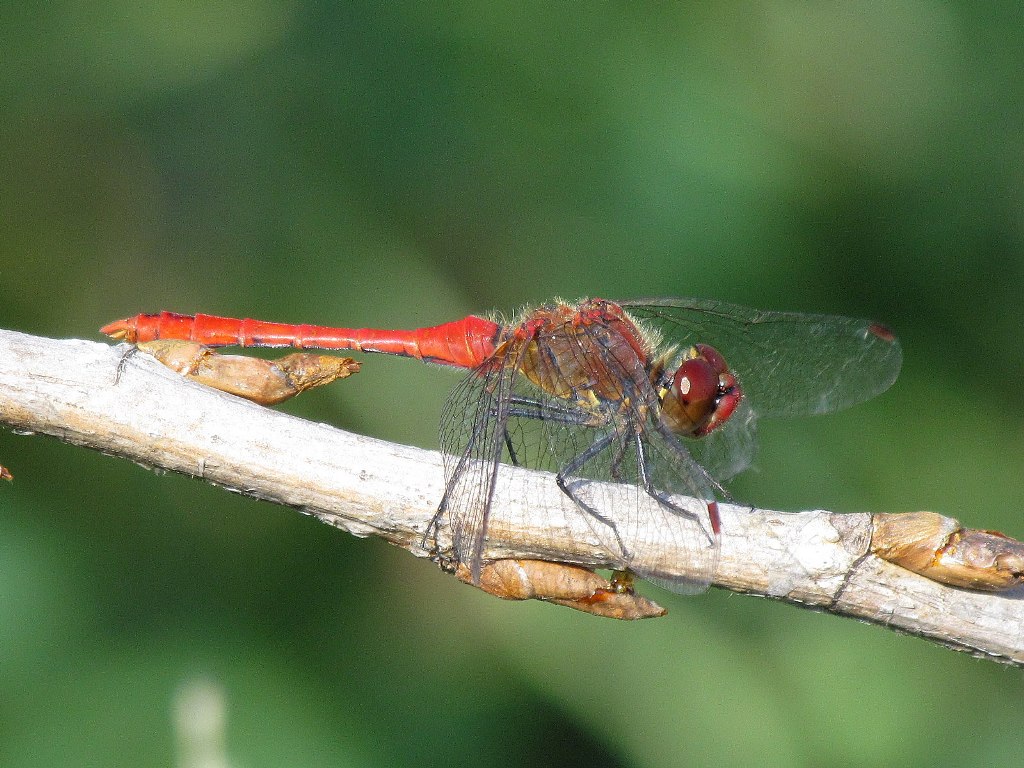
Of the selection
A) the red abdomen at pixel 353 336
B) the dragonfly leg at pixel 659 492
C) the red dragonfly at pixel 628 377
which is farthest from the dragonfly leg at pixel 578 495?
the red abdomen at pixel 353 336

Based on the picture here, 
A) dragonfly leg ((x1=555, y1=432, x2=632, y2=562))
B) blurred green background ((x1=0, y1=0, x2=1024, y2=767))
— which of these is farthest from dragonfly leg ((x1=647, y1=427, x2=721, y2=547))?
blurred green background ((x1=0, y1=0, x2=1024, y2=767))

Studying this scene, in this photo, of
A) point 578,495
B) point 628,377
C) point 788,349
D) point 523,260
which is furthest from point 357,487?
point 788,349

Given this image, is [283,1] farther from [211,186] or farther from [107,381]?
[107,381]

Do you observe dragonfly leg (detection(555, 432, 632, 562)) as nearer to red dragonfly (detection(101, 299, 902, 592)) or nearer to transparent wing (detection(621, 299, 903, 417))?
red dragonfly (detection(101, 299, 902, 592))

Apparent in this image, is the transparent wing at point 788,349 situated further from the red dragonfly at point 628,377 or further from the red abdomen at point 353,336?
the red abdomen at point 353,336

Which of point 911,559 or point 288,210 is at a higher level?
point 288,210

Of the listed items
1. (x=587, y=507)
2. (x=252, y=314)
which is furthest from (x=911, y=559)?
(x=252, y=314)

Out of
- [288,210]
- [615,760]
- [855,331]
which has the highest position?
[288,210]
